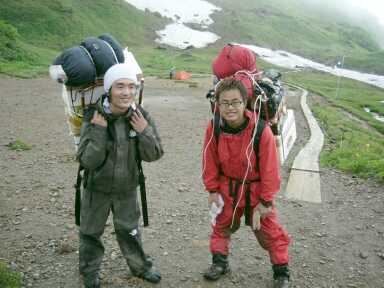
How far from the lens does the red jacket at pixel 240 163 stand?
4.18 m

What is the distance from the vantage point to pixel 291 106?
902 inches

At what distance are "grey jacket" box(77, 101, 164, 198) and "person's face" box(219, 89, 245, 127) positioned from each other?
30.1 inches

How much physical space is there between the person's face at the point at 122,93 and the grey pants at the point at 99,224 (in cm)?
102

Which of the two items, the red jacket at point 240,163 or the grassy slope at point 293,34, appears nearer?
the red jacket at point 240,163

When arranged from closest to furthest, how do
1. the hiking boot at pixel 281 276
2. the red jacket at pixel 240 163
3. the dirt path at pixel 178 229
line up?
the red jacket at pixel 240 163
the hiking boot at pixel 281 276
the dirt path at pixel 178 229

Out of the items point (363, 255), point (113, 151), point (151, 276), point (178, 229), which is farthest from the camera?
point (178, 229)

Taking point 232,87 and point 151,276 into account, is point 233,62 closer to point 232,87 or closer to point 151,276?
point 232,87

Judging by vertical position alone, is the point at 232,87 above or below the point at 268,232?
above

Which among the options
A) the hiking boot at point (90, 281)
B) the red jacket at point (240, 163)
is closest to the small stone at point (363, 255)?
the red jacket at point (240, 163)

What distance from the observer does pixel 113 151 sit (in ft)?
13.3

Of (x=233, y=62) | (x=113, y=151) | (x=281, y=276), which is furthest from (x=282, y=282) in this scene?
(x=233, y=62)

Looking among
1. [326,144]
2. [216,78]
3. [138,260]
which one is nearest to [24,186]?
[138,260]

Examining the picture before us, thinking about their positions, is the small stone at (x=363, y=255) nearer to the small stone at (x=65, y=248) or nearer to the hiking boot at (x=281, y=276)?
the hiking boot at (x=281, y=276)

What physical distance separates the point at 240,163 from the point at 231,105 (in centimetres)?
66
